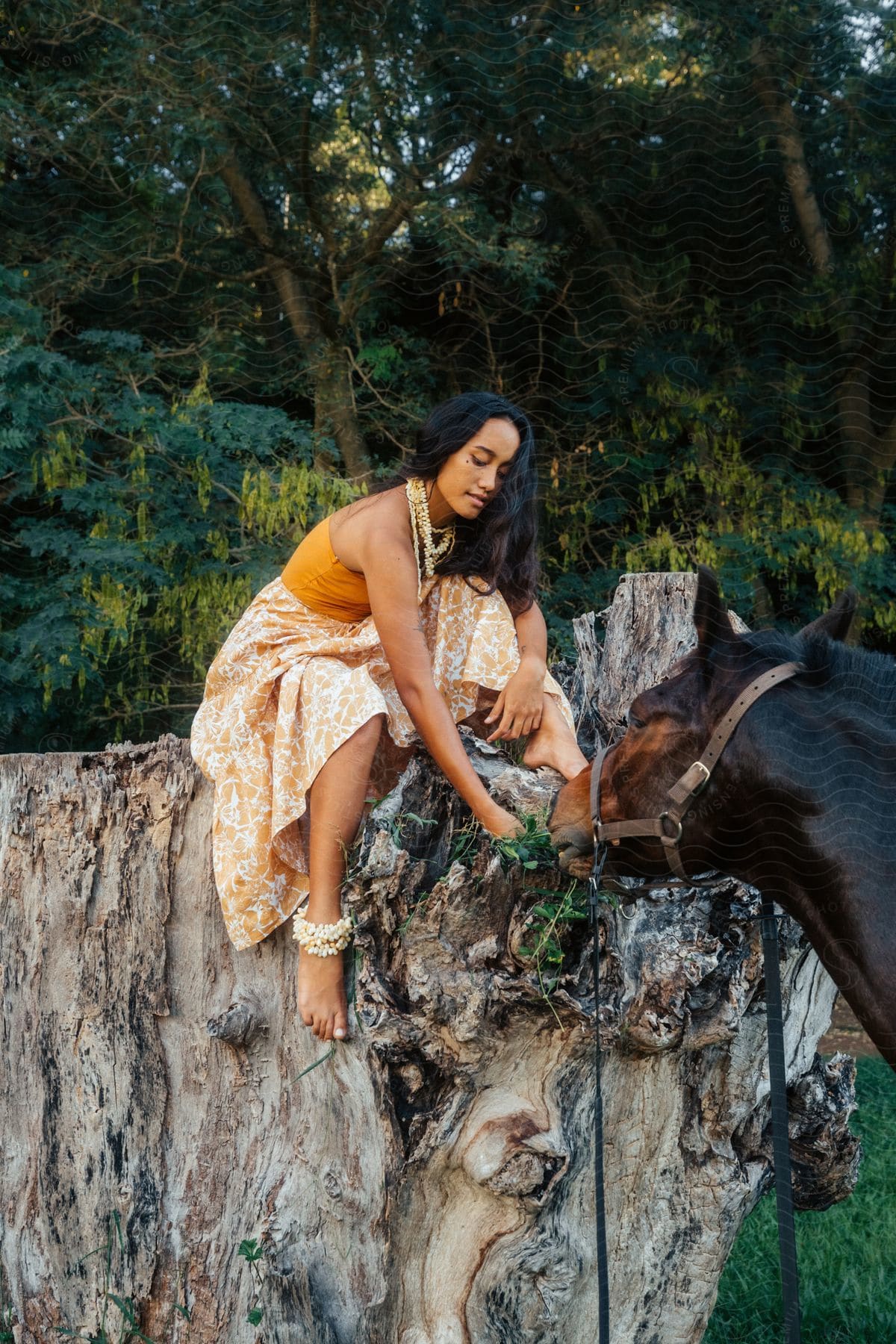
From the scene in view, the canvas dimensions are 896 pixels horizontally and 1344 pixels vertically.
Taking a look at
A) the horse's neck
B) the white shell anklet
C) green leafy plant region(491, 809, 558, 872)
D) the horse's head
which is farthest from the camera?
the white shell anklet

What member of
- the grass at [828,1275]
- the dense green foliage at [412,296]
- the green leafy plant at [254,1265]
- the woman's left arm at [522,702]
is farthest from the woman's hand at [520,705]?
the dense green foliage at [412,296]

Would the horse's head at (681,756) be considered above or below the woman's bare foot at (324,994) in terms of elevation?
above

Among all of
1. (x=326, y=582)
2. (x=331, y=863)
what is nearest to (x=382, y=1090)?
(x=331, y=863)

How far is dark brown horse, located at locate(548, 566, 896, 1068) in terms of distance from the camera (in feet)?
5.91

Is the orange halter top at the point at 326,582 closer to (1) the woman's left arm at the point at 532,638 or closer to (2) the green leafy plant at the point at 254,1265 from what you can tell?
(1) the woman's left arm at the point at 532,638

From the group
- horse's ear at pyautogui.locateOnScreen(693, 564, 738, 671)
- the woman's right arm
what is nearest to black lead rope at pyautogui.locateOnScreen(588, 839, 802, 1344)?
the woman's right arm

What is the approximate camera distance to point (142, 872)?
2695mm

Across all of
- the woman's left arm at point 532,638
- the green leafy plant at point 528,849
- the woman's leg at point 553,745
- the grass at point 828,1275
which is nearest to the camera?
the green leafy plant at point 528,849

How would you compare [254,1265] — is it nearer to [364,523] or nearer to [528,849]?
[528,849]

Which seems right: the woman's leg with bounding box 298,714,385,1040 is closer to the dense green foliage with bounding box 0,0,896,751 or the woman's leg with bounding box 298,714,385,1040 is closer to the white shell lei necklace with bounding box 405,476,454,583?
the white shell lei necklace with bounding box 405,476,454,583

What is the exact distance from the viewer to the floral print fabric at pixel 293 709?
93.8 inches

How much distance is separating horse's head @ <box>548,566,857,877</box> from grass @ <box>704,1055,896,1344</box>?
1737mm

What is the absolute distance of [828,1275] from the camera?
10.8ft

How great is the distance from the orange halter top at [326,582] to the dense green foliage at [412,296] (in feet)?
7.72
